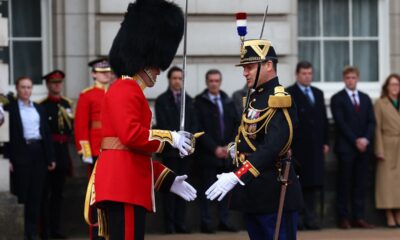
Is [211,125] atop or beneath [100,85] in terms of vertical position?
beneath

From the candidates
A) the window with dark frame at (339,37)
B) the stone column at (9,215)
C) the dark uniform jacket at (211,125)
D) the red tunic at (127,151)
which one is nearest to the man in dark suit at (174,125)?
the dark uniform jacket at (211,125)

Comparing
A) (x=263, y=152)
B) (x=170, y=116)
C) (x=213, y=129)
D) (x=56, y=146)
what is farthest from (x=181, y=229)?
(x=263, y=152)

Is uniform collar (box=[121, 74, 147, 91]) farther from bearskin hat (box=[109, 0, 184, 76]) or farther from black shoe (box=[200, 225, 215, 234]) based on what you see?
black shoe (box=[200, 225, 215, 234])

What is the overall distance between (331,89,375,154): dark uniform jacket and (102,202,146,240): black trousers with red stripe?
602cm

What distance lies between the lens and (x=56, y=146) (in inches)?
503

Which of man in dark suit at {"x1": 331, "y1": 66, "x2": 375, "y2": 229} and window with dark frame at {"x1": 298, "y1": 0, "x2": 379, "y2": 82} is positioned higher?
window with dark frame at {"x1": 298, "y1": 0, "x2": 379, "y2": 82}

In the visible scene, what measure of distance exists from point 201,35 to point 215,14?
0.29 meters

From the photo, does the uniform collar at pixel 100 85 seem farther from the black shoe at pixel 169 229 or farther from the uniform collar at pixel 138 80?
the uniform collar at pixel 138 80

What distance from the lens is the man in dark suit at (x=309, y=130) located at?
13.3 meters

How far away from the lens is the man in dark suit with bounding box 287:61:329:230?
13.3 meters

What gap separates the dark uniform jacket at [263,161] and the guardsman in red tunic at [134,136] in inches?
15.0

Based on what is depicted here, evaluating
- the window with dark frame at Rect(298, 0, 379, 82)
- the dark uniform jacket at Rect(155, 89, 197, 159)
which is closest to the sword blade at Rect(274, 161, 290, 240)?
the dark uniform jacket at Rect(155, 89, 197, 159)

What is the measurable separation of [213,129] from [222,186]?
17.5 ft

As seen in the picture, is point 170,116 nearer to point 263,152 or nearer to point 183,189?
point 183,189
